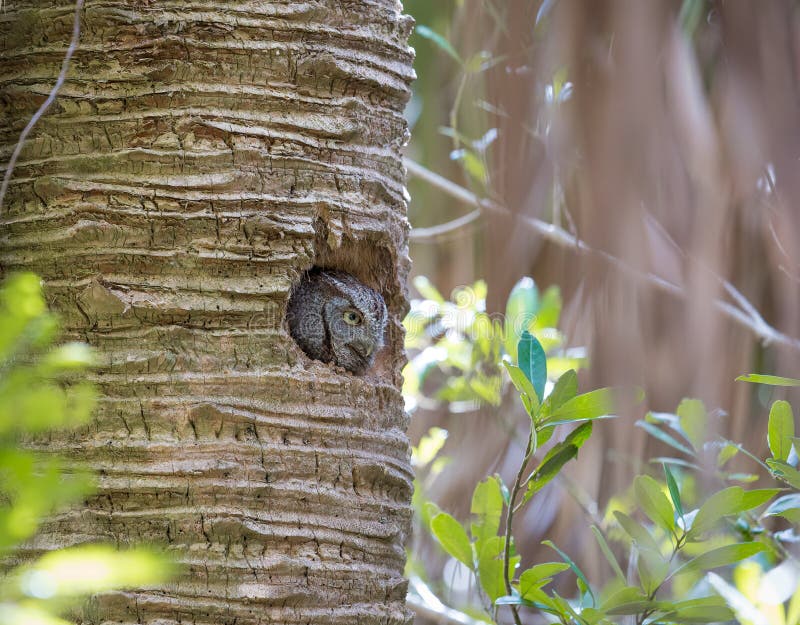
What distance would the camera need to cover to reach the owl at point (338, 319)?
6.26 ft

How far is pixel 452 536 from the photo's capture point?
1.69m

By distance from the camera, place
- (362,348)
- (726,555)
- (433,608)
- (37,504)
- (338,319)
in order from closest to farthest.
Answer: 1. (37,504)
2. (726,555)
3. (362,348)
4. (338,319)
5. (433,608)

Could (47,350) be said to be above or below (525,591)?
above

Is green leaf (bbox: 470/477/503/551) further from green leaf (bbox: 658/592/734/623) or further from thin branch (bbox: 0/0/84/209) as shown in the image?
thin branch (bbox: 0/0/84/209)

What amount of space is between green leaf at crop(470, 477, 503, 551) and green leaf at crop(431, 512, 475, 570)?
3 cm

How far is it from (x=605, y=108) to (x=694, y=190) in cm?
51

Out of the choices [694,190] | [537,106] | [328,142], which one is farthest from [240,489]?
[694,190]

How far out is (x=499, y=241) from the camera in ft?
3.84

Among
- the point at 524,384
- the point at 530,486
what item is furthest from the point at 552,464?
the point at 524,384

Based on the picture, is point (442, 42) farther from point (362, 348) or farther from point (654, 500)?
point (654, 500)

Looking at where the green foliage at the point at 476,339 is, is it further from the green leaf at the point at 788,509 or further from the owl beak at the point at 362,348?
the green leaf at the point at 788,509

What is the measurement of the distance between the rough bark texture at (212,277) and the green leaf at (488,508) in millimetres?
173

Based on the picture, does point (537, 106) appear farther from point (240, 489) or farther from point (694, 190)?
point (240, 489)

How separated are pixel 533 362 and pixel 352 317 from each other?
0.65m
